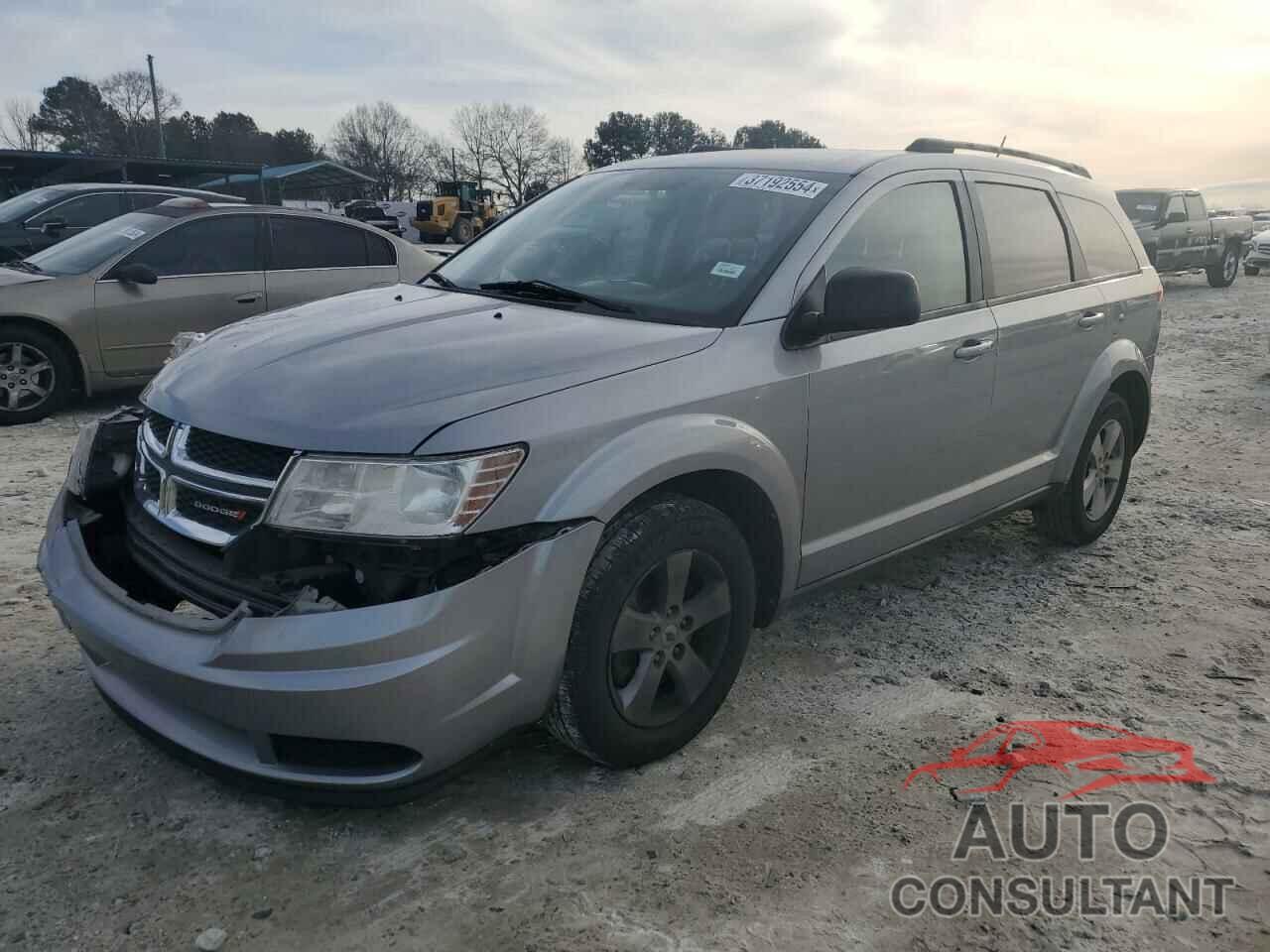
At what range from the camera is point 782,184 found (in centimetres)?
334

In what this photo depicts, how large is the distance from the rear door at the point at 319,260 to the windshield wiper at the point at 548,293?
14.0 ft

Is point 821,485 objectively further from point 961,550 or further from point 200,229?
point 200,229

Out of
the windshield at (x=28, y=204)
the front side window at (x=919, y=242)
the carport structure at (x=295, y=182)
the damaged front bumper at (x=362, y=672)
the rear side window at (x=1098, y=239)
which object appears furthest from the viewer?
the carport structure at (x=295, y=182)

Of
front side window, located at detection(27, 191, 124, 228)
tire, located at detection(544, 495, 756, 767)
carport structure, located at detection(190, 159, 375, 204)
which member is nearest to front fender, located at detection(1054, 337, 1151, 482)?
tire, located at detection(544, 495, 756, 767)

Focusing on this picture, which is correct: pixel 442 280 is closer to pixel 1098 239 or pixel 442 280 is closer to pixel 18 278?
pixel 1098 239

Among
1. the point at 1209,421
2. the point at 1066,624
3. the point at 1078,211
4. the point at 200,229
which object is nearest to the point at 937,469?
the point at 1066,624

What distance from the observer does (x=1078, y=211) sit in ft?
14.6

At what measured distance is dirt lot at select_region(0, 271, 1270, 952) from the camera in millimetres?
2207

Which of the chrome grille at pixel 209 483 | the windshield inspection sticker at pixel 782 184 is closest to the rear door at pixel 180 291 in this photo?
the chrome grille at pixel 209 483

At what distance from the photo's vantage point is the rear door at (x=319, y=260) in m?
7.43

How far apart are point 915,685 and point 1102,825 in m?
0.84

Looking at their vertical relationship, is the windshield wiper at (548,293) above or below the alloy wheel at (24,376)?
above

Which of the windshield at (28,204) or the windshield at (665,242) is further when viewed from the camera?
the windshield at (28,204)

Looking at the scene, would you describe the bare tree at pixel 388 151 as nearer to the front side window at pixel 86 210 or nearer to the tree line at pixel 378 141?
the tree line at pixel 378 141
